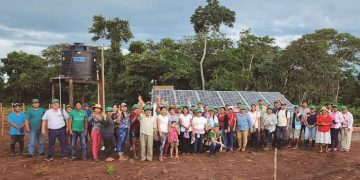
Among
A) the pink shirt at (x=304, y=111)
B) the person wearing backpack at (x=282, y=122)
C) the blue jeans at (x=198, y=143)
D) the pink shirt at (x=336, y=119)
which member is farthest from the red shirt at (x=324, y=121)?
the blue jeans at (x=198, y=143)

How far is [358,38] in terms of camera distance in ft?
97.9

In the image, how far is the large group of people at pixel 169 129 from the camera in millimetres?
9523

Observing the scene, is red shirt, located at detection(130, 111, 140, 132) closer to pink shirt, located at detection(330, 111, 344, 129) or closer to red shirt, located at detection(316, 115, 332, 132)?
red shirt, located at detection(316, 115, 332, 132)

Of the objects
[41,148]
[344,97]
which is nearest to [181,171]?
[41,148]

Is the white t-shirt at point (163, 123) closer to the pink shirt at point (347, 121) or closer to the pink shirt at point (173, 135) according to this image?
the pink shirt at point (173, 135)

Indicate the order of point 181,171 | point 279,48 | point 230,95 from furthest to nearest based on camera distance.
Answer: point 279,48 < point 230,95 < point 181,171

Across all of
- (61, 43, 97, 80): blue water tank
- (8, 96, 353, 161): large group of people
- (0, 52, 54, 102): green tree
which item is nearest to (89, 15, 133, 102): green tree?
(0, 52, 54, 102): green tree

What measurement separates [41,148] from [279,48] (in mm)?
25971

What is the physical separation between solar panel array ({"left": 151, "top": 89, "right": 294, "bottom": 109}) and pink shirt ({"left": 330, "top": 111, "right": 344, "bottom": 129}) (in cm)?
270

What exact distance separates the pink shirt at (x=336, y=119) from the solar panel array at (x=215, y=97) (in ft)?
8.85

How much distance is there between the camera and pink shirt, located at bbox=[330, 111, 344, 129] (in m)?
11.7

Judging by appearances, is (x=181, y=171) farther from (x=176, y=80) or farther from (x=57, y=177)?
(x=176, y=80)

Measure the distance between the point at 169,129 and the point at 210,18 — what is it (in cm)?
1914

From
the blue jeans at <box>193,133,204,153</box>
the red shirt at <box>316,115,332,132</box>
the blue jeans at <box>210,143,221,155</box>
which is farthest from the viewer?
the red shirt at <box>316,115,332,132</box>
